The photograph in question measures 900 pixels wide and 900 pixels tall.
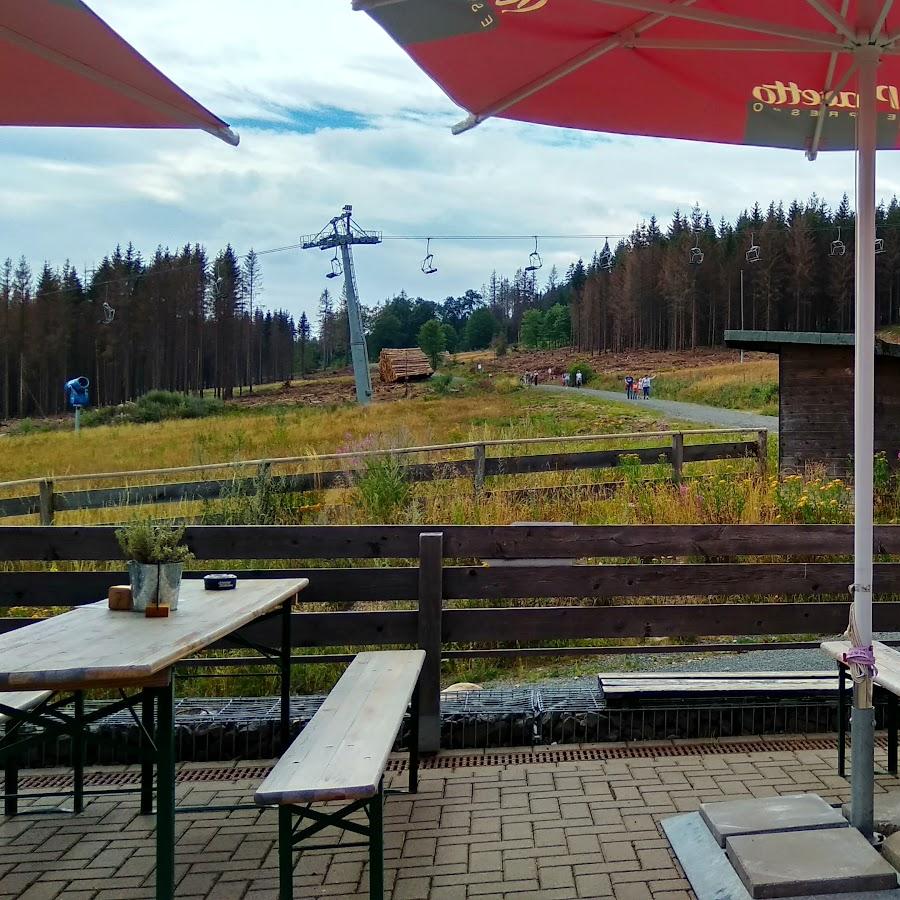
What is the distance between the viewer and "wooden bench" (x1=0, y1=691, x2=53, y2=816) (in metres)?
2.77

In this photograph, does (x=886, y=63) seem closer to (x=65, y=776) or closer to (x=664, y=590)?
(x=664, y=590)

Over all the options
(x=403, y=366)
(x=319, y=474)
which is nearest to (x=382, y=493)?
(x=319, y=474)

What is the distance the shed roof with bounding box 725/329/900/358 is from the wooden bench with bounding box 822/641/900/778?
674cm

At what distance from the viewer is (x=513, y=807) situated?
3217 mm

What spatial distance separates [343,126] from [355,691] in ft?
75.2

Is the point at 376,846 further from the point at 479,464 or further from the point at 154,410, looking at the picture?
the point at 154,410

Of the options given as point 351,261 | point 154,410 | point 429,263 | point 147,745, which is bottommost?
point 147,745

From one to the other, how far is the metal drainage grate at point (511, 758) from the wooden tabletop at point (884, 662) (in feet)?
2.47

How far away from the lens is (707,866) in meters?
2.59

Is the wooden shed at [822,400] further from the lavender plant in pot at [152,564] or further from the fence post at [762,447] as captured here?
the lavender plant in pot at [152,564]

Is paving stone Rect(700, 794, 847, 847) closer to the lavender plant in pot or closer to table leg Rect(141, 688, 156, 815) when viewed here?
table leg Rect(141, 688, 156, 815)

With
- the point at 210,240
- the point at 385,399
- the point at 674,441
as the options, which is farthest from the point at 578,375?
the point at 674,441

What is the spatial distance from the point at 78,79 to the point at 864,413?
108 inches

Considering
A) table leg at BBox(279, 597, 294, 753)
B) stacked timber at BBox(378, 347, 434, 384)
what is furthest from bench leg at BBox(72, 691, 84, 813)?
stacked timber at BBox(378, 347, 434, 384)
